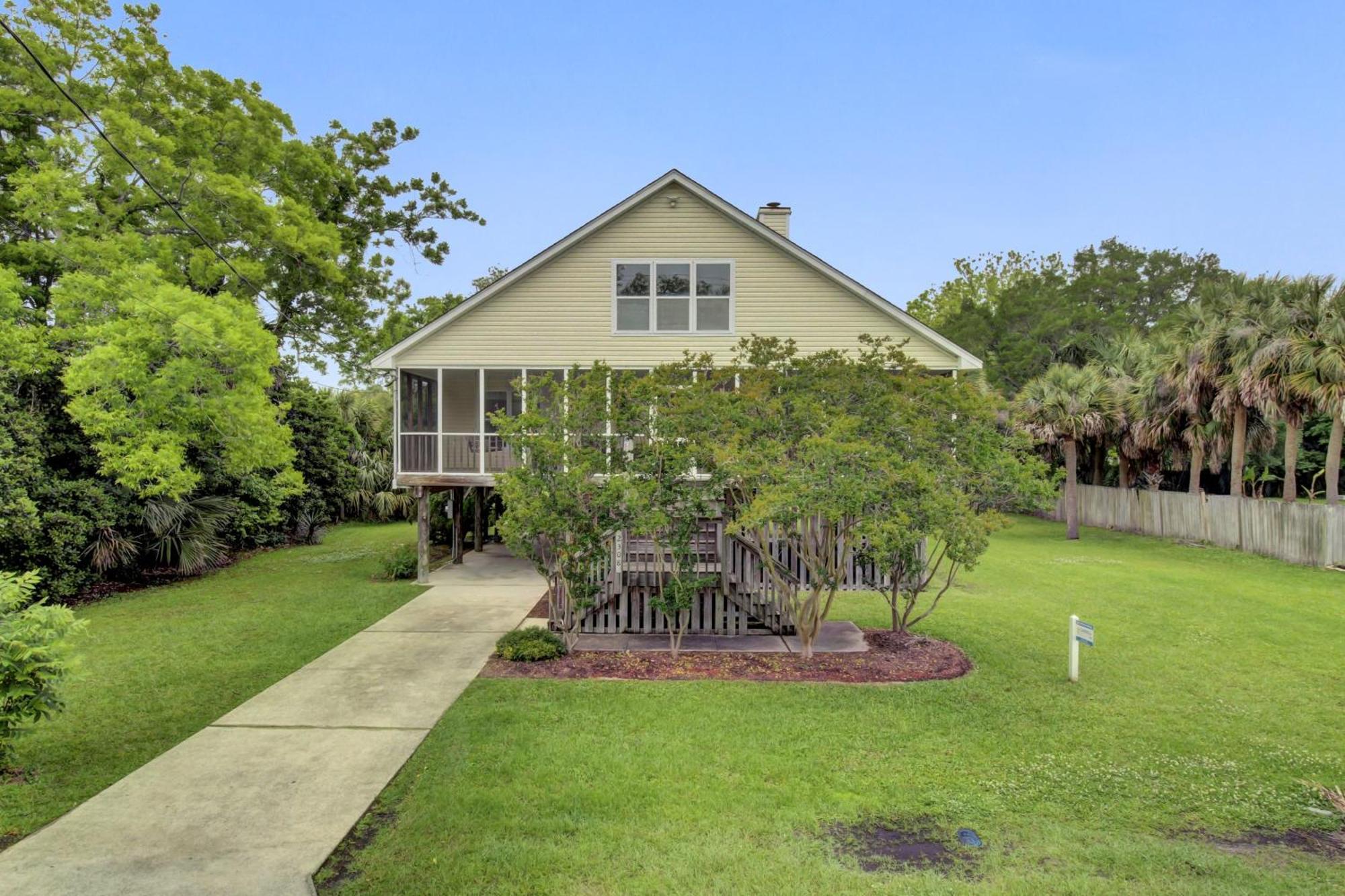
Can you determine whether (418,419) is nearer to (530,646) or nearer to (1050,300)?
(530,646)

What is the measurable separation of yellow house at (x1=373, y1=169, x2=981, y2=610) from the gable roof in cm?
3

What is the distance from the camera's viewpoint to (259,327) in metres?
13.8

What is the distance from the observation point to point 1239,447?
59.7 ft

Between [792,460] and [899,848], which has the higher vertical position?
[792,460]

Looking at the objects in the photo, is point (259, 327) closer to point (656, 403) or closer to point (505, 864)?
point (656, 403)

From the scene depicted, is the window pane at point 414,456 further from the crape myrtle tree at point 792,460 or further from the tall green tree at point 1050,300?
the tall green tree at point 1050,300

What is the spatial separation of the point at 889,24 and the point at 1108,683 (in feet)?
60.7

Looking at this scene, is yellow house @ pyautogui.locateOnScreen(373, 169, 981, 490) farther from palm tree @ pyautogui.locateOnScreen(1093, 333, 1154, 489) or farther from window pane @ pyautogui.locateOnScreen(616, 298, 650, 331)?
palm tree @ pyautogui.locateOnScreen(1093, 333, 1154, 489)

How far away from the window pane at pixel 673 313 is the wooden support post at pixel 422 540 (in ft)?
20.2

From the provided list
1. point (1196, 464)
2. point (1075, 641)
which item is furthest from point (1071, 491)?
point (1075, 641)

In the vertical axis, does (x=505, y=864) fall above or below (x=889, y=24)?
below

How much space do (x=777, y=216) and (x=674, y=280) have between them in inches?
142

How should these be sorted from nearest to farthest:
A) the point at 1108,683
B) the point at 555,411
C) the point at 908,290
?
the point at 1108,683 → the point at 555,411 → the point at 908,290

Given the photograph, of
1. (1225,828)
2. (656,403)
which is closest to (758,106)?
(656,403)
